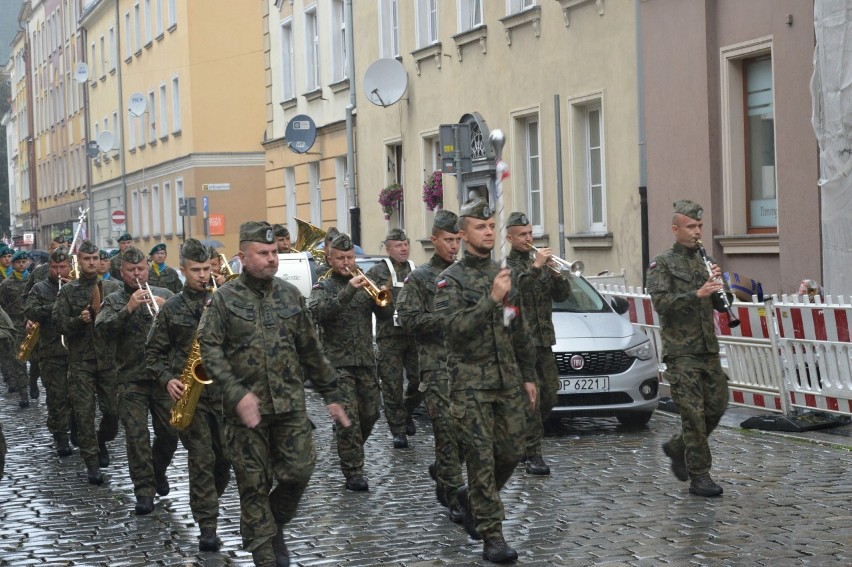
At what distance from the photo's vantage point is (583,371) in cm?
1312

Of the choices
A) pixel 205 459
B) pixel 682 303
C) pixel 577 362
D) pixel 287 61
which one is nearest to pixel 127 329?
pixel 205 459

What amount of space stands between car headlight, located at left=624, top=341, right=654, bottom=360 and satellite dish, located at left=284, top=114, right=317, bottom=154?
1757 cm

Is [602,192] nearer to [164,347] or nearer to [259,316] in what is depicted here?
[164,347]

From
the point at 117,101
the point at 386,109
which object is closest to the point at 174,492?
the point at 386,109

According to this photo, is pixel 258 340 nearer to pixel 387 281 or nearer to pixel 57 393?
pixel 387 281

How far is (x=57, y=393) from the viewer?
44.2ft

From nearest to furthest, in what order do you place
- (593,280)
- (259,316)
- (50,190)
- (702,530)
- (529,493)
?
(259,316) < (702,530) < (529,493) < (593,280) < (50,190)

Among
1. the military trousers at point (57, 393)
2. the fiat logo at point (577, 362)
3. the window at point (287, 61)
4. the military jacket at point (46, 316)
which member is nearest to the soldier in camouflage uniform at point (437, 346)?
the fiat logo at point (577, 362)

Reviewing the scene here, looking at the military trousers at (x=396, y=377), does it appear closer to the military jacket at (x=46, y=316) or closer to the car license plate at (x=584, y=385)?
the car license plate at (x=584, y=385)

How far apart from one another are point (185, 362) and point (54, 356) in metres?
4.53

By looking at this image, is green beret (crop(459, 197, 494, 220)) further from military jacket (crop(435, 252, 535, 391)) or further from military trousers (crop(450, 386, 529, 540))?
military trousers (crop(450, 386, 529, 540))

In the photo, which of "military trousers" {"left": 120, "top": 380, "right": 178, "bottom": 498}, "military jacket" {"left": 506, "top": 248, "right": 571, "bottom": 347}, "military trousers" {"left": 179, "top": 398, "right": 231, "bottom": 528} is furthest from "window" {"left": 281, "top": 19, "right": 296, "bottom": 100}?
"military trousers" {"left": 179, "top": 398, "right": 231, "bottom": 528}

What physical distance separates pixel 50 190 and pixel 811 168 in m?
74.2

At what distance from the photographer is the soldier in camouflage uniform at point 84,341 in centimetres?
1162
